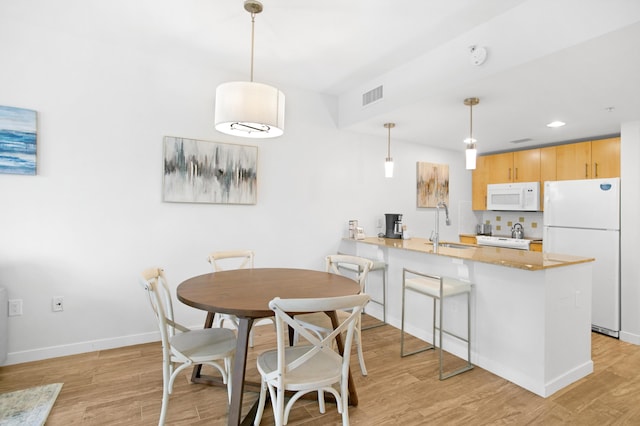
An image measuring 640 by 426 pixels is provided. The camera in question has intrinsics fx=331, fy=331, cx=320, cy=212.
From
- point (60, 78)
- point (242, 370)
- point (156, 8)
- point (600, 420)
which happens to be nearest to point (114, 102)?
point (60, 78)

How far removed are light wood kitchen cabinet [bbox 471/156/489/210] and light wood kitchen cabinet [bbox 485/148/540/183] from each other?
0.22 feet

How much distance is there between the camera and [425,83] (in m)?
2.90

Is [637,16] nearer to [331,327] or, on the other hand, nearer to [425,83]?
[425,83]

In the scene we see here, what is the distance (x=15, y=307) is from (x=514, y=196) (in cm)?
572

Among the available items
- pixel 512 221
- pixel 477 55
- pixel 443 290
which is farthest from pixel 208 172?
pixel 512 221

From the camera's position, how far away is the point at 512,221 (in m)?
5.28

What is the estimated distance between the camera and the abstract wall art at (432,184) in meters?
4.90

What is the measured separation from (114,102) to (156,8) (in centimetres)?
98

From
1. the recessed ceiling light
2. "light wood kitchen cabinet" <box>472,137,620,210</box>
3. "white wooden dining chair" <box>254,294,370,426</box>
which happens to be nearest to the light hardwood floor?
"white wooden dining chair" <box>254,294,370,426</box>

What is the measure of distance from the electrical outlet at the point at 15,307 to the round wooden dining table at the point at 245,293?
156cm

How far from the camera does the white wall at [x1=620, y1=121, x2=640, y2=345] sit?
331 centimetres

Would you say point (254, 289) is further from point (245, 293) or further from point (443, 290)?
point (443, 290)

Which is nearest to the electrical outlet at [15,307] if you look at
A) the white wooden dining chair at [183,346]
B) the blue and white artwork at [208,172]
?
the blue and white artwork at [208,172]

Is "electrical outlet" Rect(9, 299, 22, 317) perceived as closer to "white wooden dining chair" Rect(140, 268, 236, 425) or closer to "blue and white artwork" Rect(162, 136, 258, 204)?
"blue and white artwork" Rect(162, 136, 258, 204)
